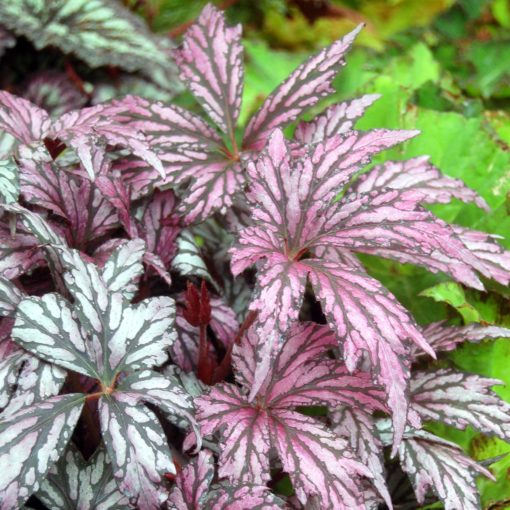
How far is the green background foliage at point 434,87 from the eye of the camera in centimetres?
114

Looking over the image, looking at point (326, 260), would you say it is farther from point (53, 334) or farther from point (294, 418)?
point (53, 334)

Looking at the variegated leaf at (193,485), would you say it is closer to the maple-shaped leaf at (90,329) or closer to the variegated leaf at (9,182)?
the maple-shaped leaf at (90,329)

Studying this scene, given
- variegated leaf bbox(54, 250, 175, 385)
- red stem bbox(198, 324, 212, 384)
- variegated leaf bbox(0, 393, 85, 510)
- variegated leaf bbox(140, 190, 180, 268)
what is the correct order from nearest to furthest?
variegated leaf bbox(0, 393, 85, 510) → variegated leaf bbox(54, 250, 175, 385) → red stem bbox(198, 324, 212, 384) → variegated leaf bbox(140, 190, 180, 268)

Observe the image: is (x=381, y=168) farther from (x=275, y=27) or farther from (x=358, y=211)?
(x=275, y=27)

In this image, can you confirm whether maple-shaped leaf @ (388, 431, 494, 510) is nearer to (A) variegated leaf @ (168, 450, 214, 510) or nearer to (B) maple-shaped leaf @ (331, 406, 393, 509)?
(B) maple-shaped leaf @ (331, 406, 393, 509)

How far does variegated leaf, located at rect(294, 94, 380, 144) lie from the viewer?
1047mm

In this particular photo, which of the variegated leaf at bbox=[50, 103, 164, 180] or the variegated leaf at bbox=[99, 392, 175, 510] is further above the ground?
the variegated leaf at bbox=[50, 103, 164, 180]

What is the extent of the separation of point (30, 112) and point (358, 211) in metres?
0.49

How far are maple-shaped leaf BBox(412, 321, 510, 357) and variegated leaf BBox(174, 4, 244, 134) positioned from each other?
420 millimetres

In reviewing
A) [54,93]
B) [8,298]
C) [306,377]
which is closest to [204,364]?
[306,377]

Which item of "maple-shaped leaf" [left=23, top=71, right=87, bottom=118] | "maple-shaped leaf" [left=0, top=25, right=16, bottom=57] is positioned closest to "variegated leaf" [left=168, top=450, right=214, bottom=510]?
"maple-shaped leaf" [left=23, top=71, right=87, bottom=118]

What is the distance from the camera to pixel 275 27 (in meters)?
2.55

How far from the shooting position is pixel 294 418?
82cm

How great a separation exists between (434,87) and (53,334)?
3.57 feet
